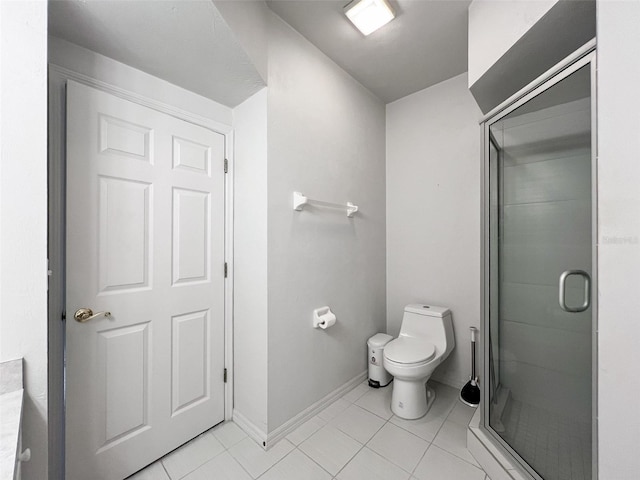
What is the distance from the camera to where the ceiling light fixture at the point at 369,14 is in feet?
4.72

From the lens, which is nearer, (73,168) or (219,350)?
(73,168)

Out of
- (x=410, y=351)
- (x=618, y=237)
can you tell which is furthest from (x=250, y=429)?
(x=618, y=237)

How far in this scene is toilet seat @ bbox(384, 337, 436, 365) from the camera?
1708 millimetres

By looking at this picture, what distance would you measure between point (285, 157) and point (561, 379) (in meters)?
1.81

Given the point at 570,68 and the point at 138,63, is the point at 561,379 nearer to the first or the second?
the point at 570,68

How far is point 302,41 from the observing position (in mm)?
1729

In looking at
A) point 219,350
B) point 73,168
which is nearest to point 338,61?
point 73,168

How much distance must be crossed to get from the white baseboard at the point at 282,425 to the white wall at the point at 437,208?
934mm

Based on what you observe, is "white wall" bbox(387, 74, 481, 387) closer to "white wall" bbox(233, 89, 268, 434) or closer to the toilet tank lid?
the toilet tank lid

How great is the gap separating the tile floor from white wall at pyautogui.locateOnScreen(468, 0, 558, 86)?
2.10 meters

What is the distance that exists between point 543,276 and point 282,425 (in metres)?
1.67

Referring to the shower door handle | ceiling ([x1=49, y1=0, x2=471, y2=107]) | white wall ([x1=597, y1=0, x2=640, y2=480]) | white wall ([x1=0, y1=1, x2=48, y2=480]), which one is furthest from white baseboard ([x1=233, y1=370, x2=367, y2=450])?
ceiling ([x1=49, y1=0, x2=471, y2=107])

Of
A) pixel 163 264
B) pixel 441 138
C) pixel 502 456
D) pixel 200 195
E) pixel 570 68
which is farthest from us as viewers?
pixel 441 138

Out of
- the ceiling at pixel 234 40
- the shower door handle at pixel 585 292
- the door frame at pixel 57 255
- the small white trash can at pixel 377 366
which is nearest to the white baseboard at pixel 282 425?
the small white trash can at pixel 377 366
